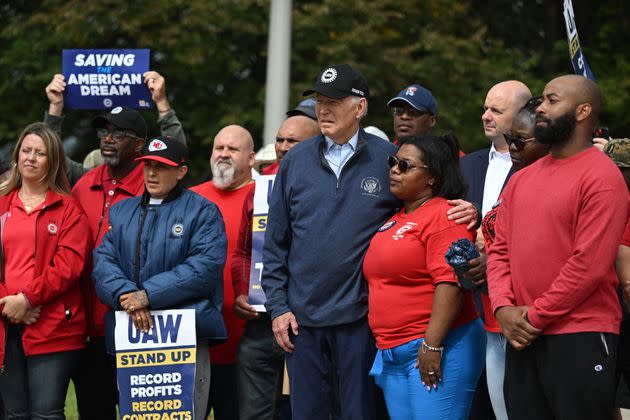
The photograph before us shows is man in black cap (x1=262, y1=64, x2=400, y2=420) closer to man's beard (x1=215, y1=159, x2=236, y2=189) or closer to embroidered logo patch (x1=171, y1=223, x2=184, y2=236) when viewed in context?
embroidered logo patch (x1=171, y1=223, x2=184, y2=236)

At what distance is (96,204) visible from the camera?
7.18 metres

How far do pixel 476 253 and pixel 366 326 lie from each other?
74 cm

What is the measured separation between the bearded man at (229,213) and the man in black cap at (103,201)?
35 cm

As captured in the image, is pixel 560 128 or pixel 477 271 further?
pixel 477 271

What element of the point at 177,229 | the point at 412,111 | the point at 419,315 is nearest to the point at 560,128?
the point at 419,315

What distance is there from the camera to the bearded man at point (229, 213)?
7.14 metres

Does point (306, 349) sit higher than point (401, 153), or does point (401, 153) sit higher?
point (401, 153)

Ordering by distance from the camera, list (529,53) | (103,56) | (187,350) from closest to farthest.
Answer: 1. (187,350)
2. (103,56)
3. (529,53)

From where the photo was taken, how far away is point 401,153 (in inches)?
226

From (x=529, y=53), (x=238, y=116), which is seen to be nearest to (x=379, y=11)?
(x=238, y=116)

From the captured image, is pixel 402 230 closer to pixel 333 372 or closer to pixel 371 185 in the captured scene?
pixel 371 185

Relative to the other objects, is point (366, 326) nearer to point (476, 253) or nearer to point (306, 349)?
point (306, 349)

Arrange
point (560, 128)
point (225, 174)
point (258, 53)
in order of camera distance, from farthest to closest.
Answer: point (258, 53) < point (225, 174) < point (560, 128)

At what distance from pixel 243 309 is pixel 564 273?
2.54m
